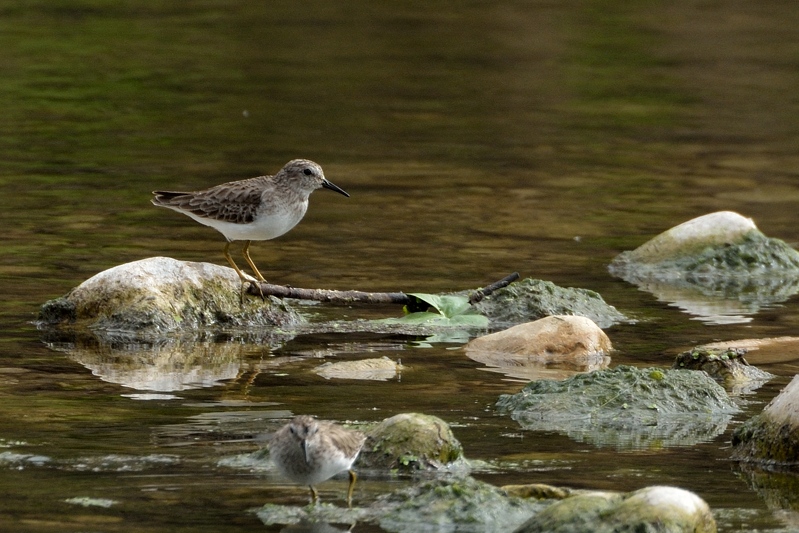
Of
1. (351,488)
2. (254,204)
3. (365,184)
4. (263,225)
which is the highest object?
(254,204)

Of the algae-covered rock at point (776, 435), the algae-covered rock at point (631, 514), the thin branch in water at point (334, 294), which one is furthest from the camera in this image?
the thin branch in water at point (334, 294)

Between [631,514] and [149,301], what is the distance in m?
5.02

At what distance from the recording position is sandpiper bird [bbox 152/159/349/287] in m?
10.2

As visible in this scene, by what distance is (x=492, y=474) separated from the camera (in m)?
6.93

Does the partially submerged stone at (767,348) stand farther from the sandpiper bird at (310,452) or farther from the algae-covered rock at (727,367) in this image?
the sandpiper bird at (310,452)

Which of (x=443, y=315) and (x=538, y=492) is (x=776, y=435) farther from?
(x=443, y=315)

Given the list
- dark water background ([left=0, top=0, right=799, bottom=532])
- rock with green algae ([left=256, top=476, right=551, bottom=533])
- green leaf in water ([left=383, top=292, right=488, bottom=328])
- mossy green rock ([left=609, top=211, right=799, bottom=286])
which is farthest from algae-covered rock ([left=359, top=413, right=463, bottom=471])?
mossy green rock ([left=609, top=211, right=799, bottom=286])

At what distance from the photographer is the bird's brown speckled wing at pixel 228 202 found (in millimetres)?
10250

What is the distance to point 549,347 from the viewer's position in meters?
9.48

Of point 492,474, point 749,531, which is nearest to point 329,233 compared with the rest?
point 492,474

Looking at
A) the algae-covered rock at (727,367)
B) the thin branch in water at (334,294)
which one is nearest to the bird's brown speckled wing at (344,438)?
the algae-covered rock at (727,367)

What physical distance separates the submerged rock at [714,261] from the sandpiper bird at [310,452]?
623cm

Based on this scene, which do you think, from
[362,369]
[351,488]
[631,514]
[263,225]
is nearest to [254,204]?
[263,225]

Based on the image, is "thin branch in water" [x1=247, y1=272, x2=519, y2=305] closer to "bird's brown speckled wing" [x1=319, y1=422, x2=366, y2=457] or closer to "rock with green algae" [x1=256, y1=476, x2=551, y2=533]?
"bird's brown speckled wing" [x1=319, y1=422, x2=366, y2=457]
